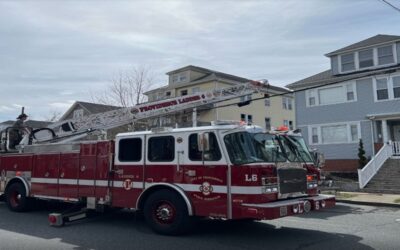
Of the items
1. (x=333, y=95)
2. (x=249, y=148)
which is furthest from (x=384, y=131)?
(x=249, y=148)

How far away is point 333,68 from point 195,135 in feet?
70.6

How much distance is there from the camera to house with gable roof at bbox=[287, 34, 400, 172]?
2427cm

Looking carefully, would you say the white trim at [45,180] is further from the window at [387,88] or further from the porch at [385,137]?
the window at [387,88]

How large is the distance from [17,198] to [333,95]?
69.0 ft

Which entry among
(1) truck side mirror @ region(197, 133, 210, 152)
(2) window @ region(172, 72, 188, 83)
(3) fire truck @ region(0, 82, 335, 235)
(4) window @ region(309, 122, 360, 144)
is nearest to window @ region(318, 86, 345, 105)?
(4) window @ region(309, 122, 360, 144)

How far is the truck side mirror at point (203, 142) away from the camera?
7.69m

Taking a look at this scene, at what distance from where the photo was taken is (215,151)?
7840mm

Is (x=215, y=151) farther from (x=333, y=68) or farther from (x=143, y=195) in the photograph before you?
(x=333, y=68)

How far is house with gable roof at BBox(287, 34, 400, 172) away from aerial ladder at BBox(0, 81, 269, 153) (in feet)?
46.4

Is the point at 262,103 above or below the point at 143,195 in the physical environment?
above

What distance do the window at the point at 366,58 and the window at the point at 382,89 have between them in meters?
1.43

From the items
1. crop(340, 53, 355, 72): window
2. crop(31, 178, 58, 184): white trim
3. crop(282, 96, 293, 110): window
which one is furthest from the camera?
crop(282, 96, 293, 110): window

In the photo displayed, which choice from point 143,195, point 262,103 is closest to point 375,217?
point 143,195

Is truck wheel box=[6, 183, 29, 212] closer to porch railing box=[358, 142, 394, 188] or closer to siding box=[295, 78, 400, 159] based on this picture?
porch railing box=[358, 142, 394, 188]
